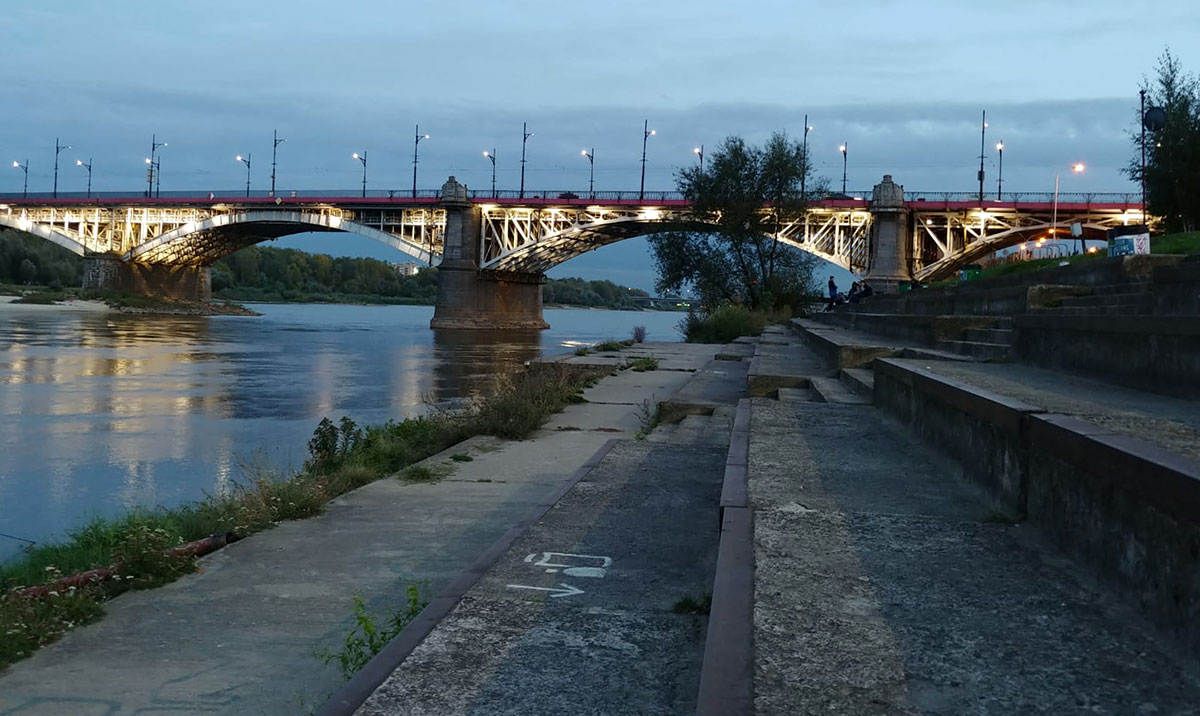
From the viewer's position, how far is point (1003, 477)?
136 inches

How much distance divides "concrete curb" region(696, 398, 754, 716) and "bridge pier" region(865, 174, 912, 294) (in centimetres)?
4691

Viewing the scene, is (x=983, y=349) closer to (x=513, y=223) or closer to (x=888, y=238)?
(x=888, y=238)

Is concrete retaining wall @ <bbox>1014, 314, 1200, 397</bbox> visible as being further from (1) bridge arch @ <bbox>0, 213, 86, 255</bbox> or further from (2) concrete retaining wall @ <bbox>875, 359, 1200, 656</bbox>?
(1) bridge arch @ <bbox>0, 213, 86, 255</bbox>

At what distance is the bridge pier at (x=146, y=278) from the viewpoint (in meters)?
71.9

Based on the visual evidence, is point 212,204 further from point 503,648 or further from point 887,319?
point 503,648

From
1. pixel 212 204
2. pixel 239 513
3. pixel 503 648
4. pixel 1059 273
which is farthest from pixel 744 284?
pixel 212 204

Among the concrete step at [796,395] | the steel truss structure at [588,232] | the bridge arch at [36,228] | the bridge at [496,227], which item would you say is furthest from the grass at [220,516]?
the bridge arch at [36,228]

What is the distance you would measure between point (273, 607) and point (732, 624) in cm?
239

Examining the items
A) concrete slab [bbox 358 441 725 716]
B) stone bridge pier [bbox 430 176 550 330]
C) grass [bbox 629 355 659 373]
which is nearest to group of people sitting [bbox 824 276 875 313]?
grass [bbox 629 355 659 373]

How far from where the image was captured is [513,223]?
61.5 meters

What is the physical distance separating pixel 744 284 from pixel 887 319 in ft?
86.3

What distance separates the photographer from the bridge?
48.5m

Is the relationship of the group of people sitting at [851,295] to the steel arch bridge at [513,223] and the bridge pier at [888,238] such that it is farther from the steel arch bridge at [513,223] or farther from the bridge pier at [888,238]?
the bridge pier at [888,238]

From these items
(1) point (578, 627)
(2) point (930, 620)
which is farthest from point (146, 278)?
(2) point (930, 620)
